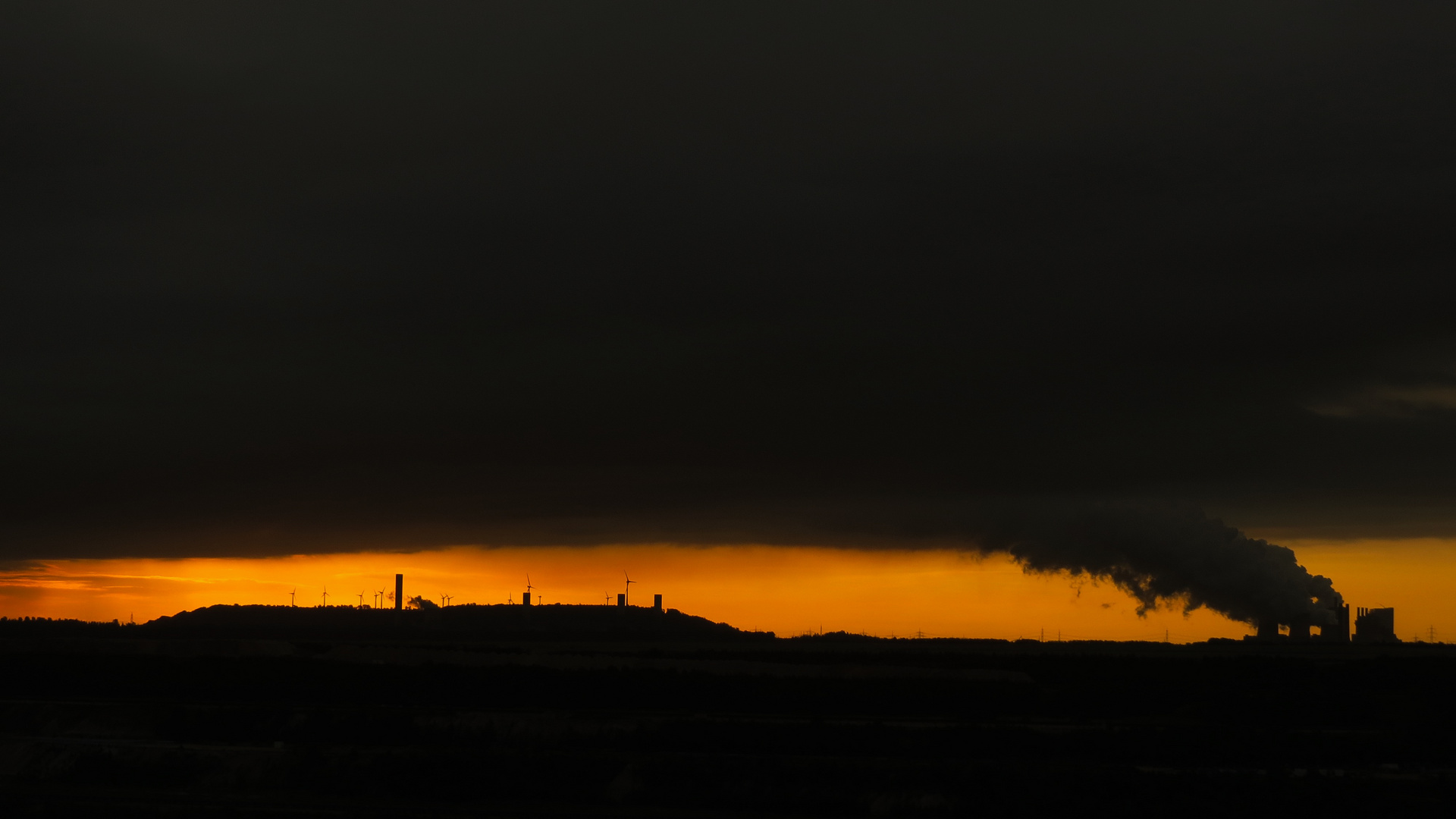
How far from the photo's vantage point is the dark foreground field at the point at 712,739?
45000 mm

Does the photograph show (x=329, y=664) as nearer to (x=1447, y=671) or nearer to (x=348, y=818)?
(x=348, y=818)

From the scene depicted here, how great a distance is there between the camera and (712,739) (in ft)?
190

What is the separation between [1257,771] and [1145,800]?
9.11m

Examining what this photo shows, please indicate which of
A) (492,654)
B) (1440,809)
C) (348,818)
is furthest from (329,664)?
(1440,809)

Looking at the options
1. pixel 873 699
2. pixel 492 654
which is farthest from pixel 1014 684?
pixel 492 654

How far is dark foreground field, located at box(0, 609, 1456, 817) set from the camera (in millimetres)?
45000

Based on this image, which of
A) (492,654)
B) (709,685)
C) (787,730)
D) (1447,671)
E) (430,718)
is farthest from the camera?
(492,654)

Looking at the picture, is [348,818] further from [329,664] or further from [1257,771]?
[329,664]

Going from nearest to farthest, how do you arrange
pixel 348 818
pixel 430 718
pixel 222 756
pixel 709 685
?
1. pixel 348 818
2. pixel 222 756
3. pixel 430 718
4. pixel 709 685

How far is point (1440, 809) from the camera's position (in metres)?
41.5

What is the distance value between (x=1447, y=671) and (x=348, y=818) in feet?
285

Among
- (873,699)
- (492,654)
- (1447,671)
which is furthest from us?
(492,654)

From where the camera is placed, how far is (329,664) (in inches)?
3937

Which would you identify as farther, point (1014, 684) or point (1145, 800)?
point (1014, 684)
